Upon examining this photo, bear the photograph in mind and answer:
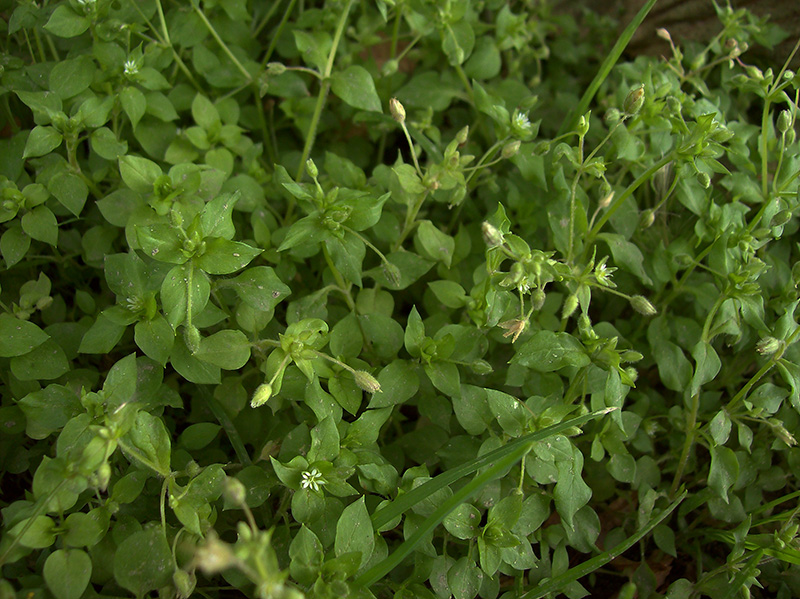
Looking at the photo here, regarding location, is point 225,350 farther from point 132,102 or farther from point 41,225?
point 132,102

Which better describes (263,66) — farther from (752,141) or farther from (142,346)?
(752,141)

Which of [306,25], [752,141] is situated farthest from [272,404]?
[752,141]

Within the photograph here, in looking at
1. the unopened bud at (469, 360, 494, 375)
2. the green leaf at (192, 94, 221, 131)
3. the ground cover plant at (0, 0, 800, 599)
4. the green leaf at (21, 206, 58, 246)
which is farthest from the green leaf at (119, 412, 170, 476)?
the green leaf at (192, 94, 221, 131)

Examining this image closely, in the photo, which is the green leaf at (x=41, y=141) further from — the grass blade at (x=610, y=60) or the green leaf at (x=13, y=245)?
the grass blade at (x=610, y=60)

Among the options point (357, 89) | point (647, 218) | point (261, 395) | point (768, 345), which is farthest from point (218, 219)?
point (768, 345)

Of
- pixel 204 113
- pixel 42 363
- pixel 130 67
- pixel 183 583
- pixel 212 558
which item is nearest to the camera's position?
pixel 212 558

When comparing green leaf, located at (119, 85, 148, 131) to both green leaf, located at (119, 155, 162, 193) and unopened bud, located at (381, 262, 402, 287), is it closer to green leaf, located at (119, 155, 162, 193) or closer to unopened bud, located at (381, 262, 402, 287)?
green leaf, located at (119, 155, 162, 193)
